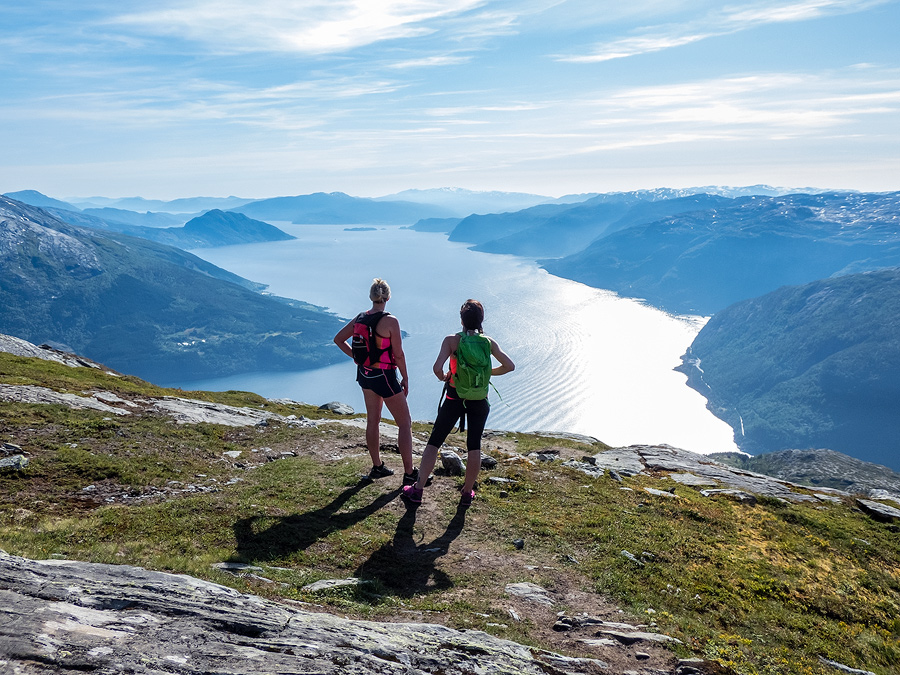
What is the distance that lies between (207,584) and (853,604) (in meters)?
13.4

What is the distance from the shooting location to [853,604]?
11.1 meters

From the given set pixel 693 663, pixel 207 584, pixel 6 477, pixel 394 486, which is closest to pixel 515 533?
pixel 394 486

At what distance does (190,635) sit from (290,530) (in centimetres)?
549

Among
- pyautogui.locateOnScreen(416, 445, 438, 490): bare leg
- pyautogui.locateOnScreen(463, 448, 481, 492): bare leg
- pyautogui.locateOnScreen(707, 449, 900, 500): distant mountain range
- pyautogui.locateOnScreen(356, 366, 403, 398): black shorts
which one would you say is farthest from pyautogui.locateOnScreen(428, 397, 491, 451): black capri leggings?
pyautogui.locateOnScreen(707, 449, 900, 500): distant mountain range

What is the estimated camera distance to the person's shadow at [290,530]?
9805 millimetres

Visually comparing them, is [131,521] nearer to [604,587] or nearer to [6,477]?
[6,477]

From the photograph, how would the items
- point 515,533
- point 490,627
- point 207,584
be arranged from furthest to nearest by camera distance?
1. point 515,533
2. point 490,627
3. point 207,584

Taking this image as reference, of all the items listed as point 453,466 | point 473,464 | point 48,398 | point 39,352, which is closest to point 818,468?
point 453,466

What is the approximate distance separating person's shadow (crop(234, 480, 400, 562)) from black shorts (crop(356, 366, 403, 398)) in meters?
2.92

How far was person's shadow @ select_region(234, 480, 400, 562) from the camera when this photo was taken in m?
9.80

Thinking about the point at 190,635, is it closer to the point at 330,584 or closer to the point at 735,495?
the point at 330,584

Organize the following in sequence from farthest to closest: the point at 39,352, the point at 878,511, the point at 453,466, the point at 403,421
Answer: the point at 39,352
the point at 878,511
the point at 453,466
the point at 403,421

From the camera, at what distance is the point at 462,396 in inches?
467

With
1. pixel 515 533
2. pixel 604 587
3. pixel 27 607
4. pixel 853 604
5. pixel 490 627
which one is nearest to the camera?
pixel 27 607
